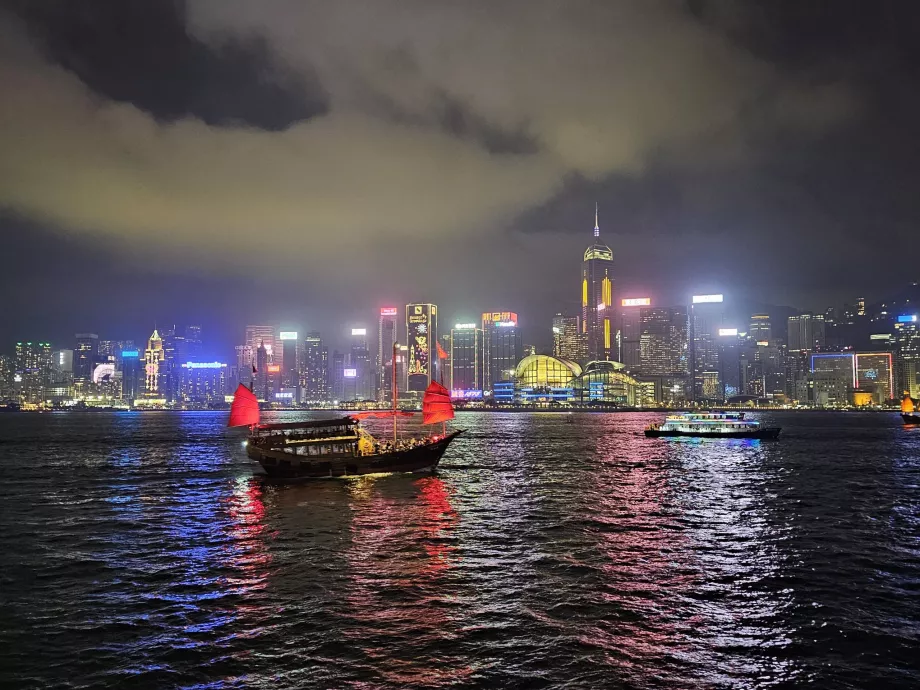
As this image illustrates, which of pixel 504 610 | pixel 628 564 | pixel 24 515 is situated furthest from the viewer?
pixel 24 515

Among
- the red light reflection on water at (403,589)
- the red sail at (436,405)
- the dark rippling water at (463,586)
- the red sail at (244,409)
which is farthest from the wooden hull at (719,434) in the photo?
the red light reflection on water at (403,589)

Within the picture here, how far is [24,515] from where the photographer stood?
1767 inches

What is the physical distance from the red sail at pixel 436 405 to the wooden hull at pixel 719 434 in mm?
69927

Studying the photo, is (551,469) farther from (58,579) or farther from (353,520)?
(58,579)

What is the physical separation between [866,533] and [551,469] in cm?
3701

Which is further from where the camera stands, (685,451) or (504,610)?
(685,451)

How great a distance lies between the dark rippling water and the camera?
18859 mm

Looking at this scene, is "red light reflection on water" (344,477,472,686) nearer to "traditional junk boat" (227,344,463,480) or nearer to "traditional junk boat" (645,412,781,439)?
"traditional junk boat" (227,344,463,480)

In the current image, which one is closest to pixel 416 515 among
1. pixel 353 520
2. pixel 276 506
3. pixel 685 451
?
pixel 353 520

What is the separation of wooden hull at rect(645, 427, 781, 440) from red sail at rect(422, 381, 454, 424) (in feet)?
229

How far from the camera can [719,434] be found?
419 ft

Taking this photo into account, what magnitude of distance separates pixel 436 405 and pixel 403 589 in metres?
46.7

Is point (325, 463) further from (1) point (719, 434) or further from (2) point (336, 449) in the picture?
(1) point (719, 434)

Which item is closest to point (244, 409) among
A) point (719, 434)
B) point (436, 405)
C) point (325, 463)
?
point (325, 463)
